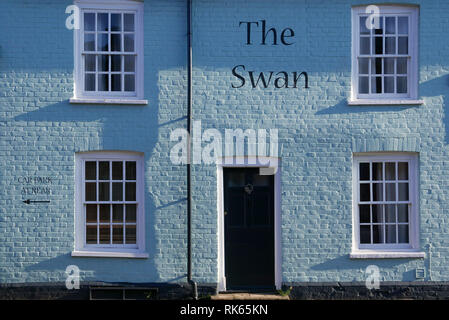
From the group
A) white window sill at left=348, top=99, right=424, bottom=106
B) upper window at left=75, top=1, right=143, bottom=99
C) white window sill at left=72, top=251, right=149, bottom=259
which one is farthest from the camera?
upper window at left=75, top=1, right=143, bottom=99

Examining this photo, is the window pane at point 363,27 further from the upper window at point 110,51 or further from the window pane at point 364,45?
the upper window at point 110,51

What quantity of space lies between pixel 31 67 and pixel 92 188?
261cm

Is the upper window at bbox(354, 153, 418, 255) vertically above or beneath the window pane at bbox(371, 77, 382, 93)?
beneath

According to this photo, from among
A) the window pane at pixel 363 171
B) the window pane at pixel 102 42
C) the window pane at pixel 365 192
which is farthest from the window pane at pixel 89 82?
the window pane at pixel 365 192

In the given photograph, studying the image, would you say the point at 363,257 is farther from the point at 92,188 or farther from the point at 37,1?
the point at 37,1

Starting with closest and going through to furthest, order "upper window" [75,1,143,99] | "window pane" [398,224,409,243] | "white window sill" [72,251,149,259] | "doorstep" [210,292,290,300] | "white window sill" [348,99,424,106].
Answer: "doorstep" [210,292,290,300]
"white window sill" [72,251,149,259]
"white window sill" [348,99,424,106]
"upper window" [75,1,143,99]
"window pane" [398,224,409,243]

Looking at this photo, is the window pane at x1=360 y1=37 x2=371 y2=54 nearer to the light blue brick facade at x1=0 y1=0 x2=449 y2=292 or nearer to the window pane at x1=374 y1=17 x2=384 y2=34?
the window pane at x1=374 y1=17 x2=384 y2=34

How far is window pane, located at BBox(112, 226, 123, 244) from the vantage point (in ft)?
35.2

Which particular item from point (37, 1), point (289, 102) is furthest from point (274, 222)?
point (37, 1)

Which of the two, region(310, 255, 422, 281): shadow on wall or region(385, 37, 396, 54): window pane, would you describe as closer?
region(310, 255, 422, 281): shadow on wall

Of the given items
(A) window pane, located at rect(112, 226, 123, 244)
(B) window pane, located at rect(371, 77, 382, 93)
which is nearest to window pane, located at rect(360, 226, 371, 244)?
(B) window pane, located at rect(371, 77, 382, 93)

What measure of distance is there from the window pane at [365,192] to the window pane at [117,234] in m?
4.78

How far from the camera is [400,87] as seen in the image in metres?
10.9

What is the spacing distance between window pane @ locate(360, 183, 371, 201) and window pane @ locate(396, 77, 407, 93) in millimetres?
Answer: 1996
